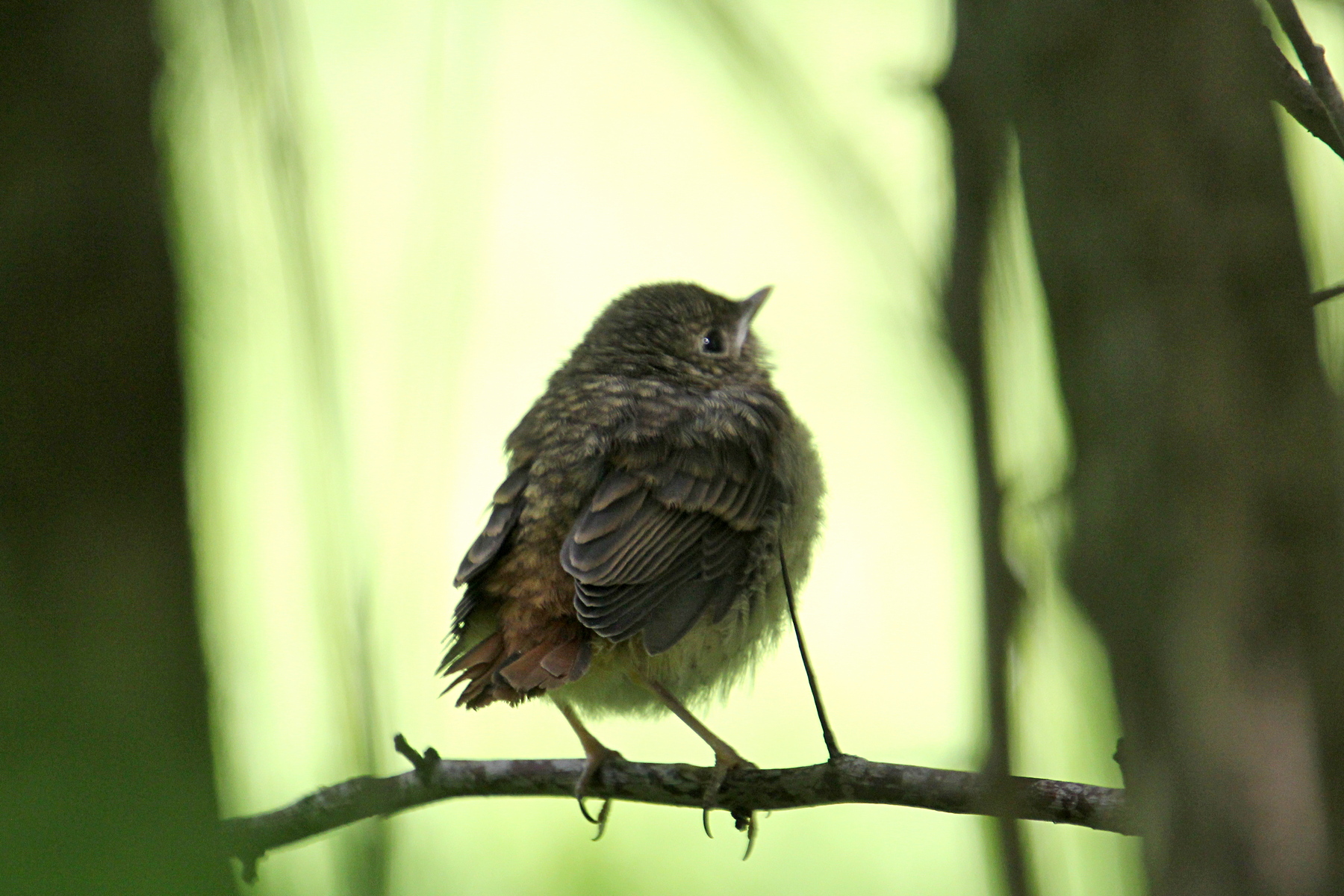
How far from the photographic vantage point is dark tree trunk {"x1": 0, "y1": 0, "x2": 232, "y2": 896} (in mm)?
2521

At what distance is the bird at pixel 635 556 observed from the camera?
3.74m

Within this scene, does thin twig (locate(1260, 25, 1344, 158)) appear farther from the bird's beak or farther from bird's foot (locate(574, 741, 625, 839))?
the bird's beak

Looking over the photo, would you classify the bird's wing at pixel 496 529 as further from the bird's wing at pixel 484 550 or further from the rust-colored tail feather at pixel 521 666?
the rust-colored tail feather at pixel 521 666

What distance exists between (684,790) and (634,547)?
0.81m

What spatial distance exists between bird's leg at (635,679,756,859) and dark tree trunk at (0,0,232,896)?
1478 mm

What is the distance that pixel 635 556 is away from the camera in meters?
3.92

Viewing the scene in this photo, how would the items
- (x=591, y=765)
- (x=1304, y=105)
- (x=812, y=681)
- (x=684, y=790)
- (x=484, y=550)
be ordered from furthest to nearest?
1. (x=484, y=550)
2. (x=591, y=765)
3. (x=684, y=790)
4. (x=812, y=681)
5. (x=1304, y=105)

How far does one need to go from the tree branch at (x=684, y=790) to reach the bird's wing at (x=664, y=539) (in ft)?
1.38

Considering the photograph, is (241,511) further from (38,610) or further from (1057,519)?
(1057,519)

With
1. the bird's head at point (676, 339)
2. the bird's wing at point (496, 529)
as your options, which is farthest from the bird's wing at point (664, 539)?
the bird's head at point (676, 339)

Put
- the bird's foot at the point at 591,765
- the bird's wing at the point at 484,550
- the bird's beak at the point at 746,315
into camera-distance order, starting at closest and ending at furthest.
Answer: the bird's foot at the point at 591,765 < the bird's wing at the point at 484,550 < the bird's beak at the point at 746,315

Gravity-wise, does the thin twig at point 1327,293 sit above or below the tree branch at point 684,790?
above

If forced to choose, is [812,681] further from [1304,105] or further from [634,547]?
[634,547]

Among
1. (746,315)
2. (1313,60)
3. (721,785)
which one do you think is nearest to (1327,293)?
(1313,60)
